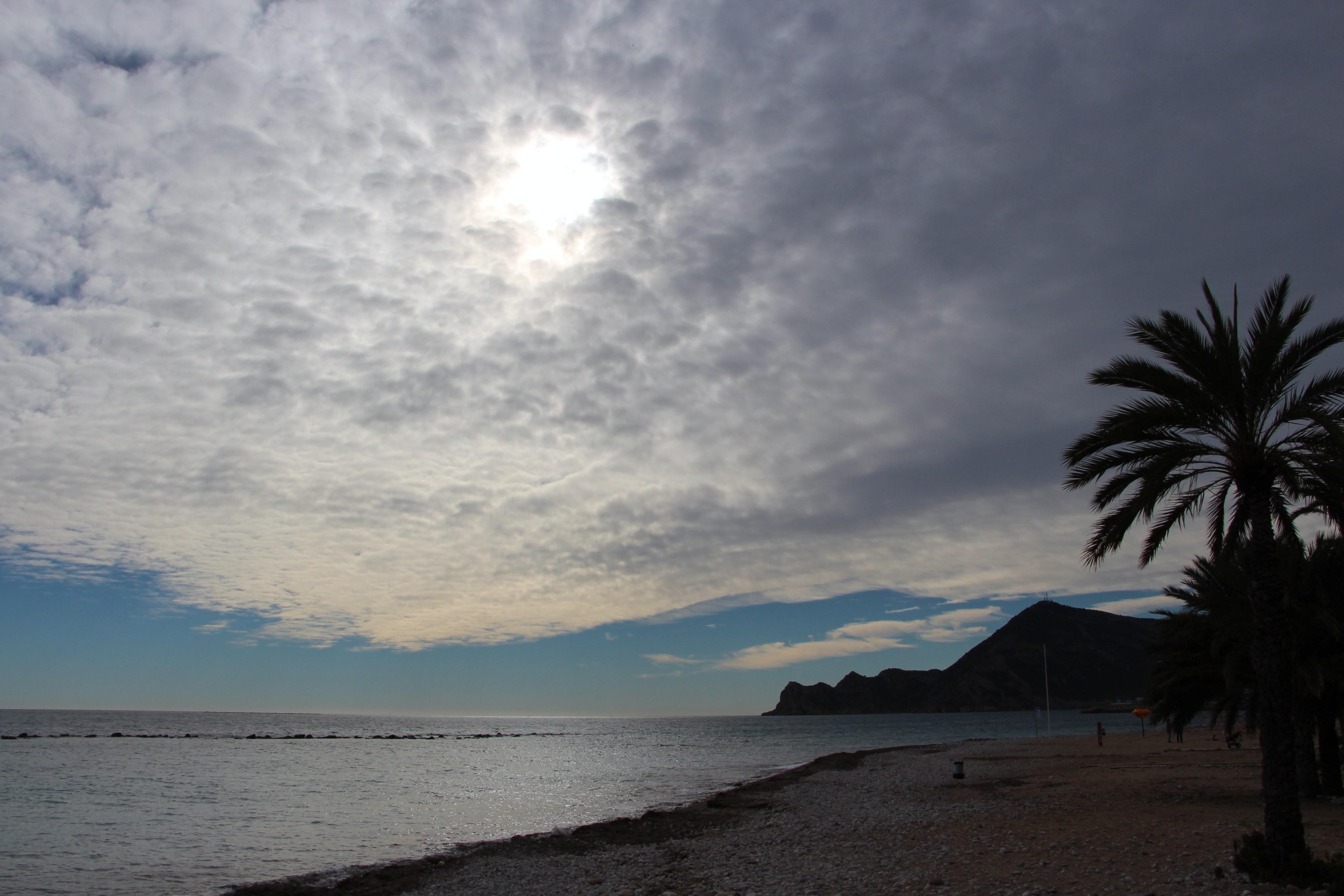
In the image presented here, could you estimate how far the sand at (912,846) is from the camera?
14031 mm

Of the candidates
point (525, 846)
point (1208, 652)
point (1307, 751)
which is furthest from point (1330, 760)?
point (525, 846)

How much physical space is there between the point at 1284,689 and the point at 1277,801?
1713 mm

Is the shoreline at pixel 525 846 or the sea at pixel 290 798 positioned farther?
the sea at pixel 290 798

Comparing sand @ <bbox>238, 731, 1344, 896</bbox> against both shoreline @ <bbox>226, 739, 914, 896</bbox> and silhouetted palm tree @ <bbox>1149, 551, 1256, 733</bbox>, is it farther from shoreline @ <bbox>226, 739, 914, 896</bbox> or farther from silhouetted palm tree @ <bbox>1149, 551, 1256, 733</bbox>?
silhouetted palm tree @ <bbox>1149, 551, 1256, 733</bbox>

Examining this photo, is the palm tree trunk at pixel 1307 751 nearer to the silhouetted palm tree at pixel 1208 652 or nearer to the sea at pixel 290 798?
the silhouetted palm tree at pixel 1208 652

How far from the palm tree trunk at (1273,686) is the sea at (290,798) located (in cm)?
2266

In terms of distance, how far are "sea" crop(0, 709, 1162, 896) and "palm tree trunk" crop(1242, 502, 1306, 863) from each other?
74.4 feet

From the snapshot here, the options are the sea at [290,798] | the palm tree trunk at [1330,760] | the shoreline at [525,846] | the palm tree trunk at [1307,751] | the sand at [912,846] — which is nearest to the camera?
the sand at [912,846]

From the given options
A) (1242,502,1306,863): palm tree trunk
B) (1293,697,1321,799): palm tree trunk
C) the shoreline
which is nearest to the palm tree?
(1242,502,1306,863): palm tree trunk

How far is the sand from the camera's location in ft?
46.0

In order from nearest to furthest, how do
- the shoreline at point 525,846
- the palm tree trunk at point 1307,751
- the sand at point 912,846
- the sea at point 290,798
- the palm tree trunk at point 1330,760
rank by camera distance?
1. the sand at point 912,846
2. the palm tree trunk at point 1307,751
3. the shoreline at point 525,846
4. the palm tree trunk at point 1330,760
5. the sea at point 290,798

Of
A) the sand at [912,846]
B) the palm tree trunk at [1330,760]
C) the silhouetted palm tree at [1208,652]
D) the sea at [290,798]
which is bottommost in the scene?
the sea at [290,798]

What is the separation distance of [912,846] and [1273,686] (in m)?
9.28

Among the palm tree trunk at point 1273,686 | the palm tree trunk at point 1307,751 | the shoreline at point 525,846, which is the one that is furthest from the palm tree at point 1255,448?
the shoreline at point 525,846
